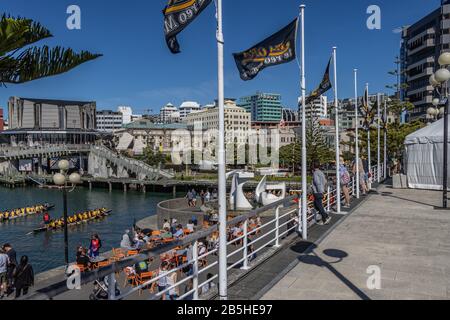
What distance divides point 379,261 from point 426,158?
693 inches

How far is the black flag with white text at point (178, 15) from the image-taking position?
592 cm

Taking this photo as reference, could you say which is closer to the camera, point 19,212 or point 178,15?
point 178,15

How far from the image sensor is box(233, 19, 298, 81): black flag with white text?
8195mm

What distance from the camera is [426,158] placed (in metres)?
23.8

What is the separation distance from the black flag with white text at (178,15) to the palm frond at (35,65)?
139 centimetres

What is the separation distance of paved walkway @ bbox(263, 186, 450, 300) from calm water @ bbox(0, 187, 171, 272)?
64.2 feet

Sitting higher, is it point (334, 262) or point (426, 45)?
point (426, 45)

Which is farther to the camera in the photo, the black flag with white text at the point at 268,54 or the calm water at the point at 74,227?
the calm water at the point at 74,227

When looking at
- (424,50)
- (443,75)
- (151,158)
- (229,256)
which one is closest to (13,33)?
(229,256)

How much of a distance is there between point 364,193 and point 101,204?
150ft

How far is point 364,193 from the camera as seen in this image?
20891mm

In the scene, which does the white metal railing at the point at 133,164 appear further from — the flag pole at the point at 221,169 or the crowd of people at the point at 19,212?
the flag pole at the point at 221,169

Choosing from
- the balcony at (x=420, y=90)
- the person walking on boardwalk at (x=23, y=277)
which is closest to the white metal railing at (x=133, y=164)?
the balcony at (x=420, y=90)

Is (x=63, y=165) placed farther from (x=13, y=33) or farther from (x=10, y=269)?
(x=13, y=33)
